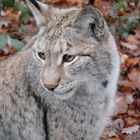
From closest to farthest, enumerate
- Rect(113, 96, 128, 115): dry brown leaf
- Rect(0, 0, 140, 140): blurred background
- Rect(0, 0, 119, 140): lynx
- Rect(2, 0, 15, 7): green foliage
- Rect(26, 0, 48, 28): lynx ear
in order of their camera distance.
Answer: Rect(0, 0, 119, 140): lynx → Rect(26, 0, 48, 28): lynx ear → Rect(0, 0, 140, 140): blurred background → Rect(113, 96, 128, 115): dry brown leaf → Rect(2, 0, 15, 7): green foliage

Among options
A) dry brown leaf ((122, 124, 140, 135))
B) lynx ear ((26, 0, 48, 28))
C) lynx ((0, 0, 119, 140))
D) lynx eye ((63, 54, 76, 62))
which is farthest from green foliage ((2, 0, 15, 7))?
lynx eye ((63, 54, 76, 62))

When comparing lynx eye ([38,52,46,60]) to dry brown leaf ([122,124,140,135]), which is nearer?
lynx eye ([38,52,46,60])

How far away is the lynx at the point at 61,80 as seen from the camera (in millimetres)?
4574

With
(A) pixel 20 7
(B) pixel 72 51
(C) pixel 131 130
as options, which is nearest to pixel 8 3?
(A) pixel 20 7

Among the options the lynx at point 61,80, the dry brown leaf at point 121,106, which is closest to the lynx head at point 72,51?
the lynx at point 61,80

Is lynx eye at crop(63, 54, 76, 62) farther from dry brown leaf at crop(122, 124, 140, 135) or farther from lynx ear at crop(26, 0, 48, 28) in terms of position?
dry brown leaf at crop(122, 124, 140, 135)

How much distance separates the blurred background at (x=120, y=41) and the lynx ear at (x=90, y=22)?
185 cm

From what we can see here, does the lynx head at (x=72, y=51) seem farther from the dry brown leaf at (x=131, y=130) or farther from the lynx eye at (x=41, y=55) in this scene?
the dry brown leaf at (x=131, y=130)

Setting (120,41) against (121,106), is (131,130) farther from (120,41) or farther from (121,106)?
(120,41)

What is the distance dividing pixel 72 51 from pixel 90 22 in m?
0.27

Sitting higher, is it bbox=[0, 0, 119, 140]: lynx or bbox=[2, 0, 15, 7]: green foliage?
bbox=[0, 0, 119, 140]: lynx

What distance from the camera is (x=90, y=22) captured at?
4551mm

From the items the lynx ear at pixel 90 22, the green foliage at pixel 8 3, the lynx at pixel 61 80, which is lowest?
the green foliage at pixel 8 3

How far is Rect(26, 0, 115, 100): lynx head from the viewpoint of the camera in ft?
14.9
